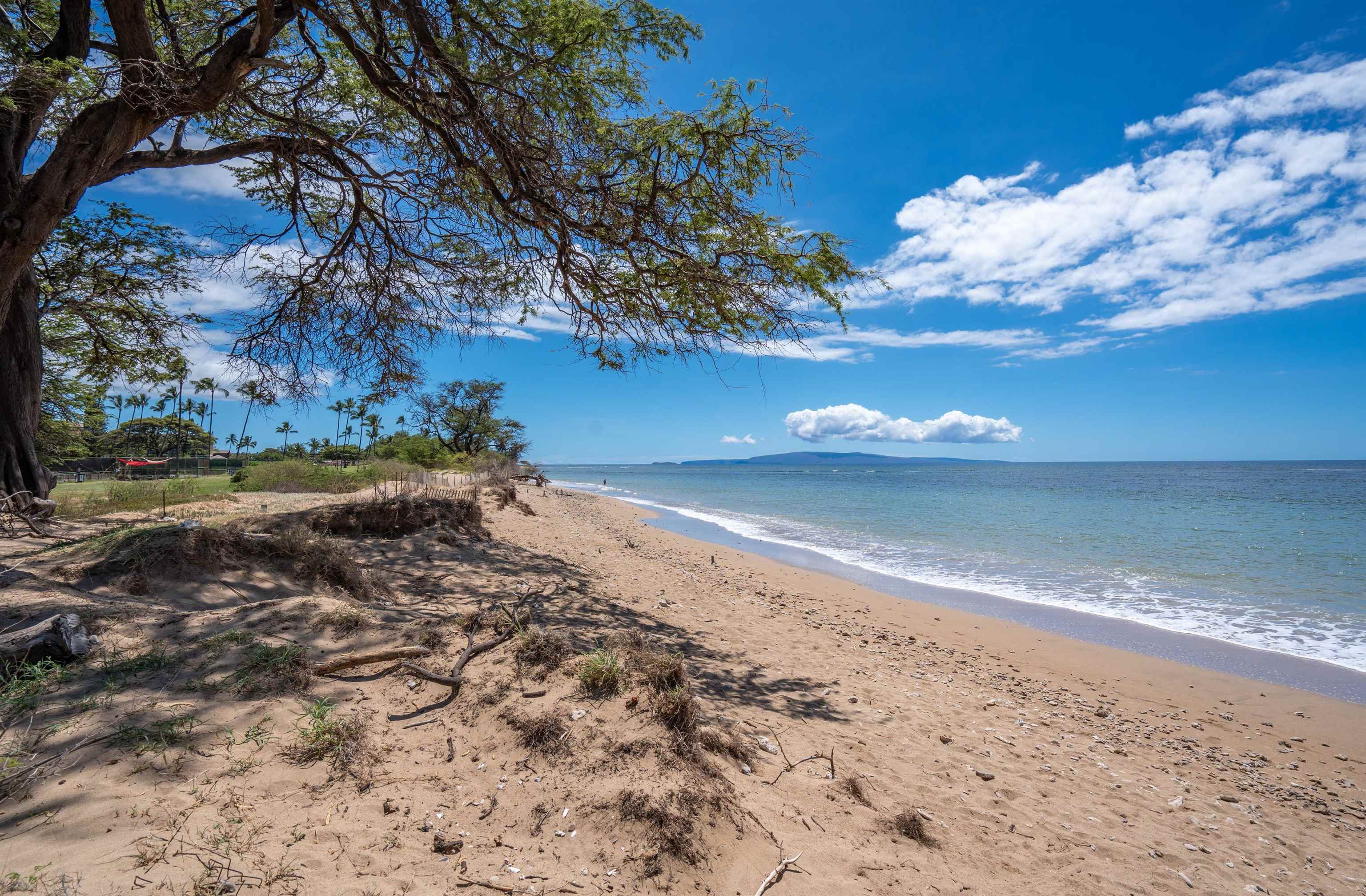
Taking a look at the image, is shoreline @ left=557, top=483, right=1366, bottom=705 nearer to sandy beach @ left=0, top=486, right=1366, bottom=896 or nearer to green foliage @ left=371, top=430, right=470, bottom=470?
sandy beach @ left=0, top=486, right=1366, bottom=896

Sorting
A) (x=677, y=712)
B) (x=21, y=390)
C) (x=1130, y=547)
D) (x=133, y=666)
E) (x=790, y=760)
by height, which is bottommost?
(x=1130, y=547)

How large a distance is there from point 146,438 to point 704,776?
7806 cm

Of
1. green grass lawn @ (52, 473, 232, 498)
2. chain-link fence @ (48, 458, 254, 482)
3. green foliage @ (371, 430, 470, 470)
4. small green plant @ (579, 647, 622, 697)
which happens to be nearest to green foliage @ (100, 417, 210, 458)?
chain-link fence @ (48, 458, 254, 482)

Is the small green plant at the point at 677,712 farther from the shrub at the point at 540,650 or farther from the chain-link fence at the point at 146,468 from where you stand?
the chain-link fence at the point at 146,468

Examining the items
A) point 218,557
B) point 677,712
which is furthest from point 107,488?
point 677,712

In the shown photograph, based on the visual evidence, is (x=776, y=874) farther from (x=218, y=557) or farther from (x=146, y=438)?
(x=146, y=438)

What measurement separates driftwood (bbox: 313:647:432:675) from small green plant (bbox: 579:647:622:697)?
3.80 ft

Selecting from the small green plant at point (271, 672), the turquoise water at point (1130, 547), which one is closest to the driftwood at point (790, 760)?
the small green plant at point (271, 672)

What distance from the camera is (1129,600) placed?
37.1 ft

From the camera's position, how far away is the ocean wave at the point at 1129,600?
8734 mm

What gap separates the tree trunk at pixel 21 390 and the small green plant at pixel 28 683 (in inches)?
338

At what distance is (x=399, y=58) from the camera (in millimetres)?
5195

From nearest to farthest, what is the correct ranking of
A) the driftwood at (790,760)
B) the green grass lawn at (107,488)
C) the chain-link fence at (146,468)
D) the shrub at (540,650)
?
the driftwood at (790,760), the shrub at (540,650), the green grass lawn at (107,488), the chain-link fence at (146,468)

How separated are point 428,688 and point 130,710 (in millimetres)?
1378
